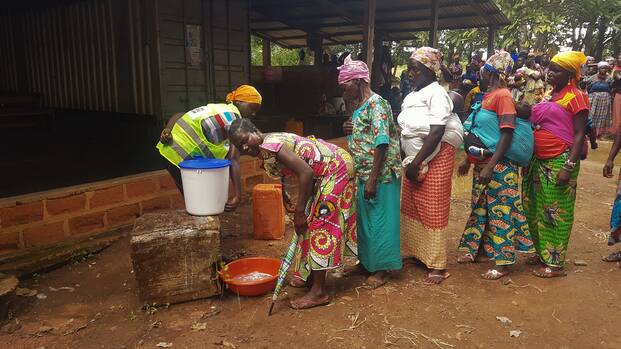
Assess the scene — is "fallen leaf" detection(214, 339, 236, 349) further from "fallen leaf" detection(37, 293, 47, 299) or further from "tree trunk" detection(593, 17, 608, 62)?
"tree trunk" detection(593, 17, 608, 62)

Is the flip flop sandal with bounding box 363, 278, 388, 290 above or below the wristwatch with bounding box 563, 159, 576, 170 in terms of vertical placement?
below

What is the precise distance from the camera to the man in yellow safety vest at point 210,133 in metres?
3.66

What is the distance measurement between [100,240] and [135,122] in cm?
407

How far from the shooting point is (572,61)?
10.9 feet

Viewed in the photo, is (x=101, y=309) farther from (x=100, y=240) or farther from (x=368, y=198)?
(x=368, y=198)

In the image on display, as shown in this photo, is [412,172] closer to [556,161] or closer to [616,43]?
[556,161]

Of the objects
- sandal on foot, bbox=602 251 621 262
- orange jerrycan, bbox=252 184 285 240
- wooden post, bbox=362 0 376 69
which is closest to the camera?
sandal on foot, bbox=602 251 621 262

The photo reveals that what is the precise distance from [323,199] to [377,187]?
1.68ft

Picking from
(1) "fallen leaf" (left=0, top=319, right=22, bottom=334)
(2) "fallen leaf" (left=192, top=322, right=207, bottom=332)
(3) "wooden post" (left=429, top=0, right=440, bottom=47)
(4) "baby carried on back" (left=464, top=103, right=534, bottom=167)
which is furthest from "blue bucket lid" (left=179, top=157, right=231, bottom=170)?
(3) "wooden post" (left=429, top=0, right=440, bottom=47)

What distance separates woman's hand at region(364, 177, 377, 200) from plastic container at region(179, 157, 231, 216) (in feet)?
3.52

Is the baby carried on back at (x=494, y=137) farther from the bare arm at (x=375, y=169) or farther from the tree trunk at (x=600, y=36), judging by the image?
the tree trunk at (x=600, y=36)

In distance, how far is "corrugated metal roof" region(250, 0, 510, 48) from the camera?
9.92 m

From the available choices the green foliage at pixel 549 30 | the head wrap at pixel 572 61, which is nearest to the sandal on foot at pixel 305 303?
the head wrap at pixel 572 61

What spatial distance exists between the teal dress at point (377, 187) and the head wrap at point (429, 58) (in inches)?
16.0
